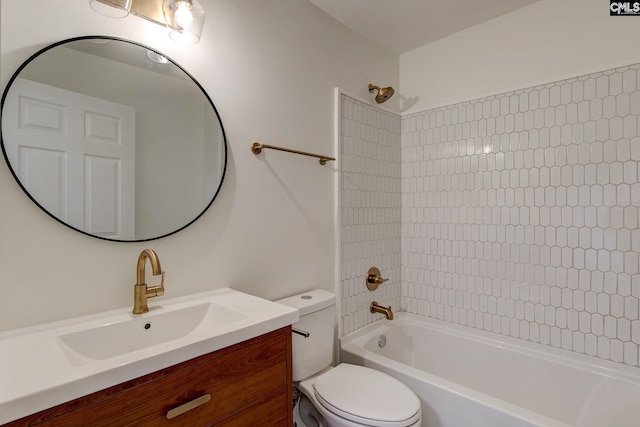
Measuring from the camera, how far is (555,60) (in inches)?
73.9

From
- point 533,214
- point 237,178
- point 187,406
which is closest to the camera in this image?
point 187,406

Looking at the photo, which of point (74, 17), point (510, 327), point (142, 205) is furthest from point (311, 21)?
point (510, 327)

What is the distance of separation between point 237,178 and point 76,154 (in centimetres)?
61

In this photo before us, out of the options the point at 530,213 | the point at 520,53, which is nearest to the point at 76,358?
the point at 530,213

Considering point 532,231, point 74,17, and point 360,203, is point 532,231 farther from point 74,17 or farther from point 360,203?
point 74,17

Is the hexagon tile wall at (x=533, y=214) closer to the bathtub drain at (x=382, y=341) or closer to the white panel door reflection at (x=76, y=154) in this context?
the bathtub drain at (x=382, y=341)

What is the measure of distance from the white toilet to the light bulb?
128 cm

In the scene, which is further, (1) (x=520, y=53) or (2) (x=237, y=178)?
(1) (x=520, y=53)

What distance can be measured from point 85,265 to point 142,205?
10.8 inches

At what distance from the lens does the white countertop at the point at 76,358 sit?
2.20ft

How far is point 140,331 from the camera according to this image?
3.68ft
